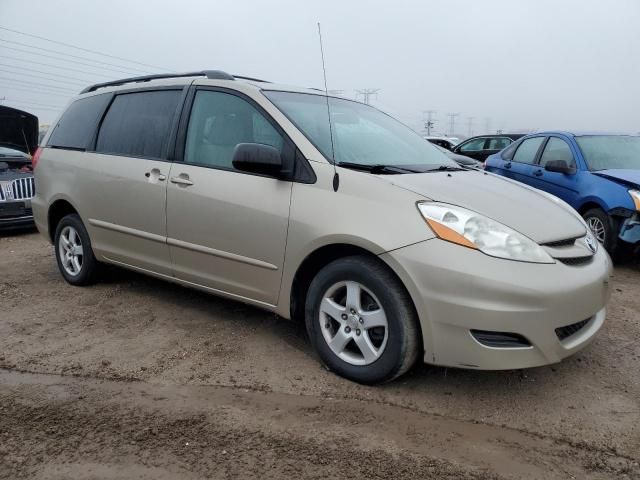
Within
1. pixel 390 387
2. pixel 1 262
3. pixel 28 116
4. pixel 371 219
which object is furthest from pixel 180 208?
pixel 28 116

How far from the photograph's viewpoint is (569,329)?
2.87 meters

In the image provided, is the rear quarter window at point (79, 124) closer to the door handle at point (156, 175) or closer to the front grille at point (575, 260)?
the door handle at point (156, 175)

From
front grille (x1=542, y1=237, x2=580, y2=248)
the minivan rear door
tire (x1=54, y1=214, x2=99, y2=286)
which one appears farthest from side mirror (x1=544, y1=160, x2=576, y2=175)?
tire (x1=54, y1=214, x2=99, y2=286)

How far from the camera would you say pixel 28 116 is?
8.91 m

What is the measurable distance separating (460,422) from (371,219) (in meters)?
1.11

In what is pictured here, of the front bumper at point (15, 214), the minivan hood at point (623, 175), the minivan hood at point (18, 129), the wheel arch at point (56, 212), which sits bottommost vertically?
the front bumper at point (15, 214)

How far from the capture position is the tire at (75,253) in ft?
15.6

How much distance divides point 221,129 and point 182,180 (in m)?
0.44

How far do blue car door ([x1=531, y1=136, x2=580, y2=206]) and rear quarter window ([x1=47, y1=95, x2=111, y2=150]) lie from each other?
5020 mm

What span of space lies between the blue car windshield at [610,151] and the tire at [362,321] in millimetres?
4586

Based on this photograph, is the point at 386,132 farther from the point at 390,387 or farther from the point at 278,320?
the point at 390,387

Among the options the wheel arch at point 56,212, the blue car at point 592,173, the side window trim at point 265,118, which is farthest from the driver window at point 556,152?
the wheel arch at point 56,212

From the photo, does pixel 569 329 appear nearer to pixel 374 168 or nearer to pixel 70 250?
pixel 374 168

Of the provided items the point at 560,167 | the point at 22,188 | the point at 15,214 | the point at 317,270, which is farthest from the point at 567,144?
the point at 15,214
